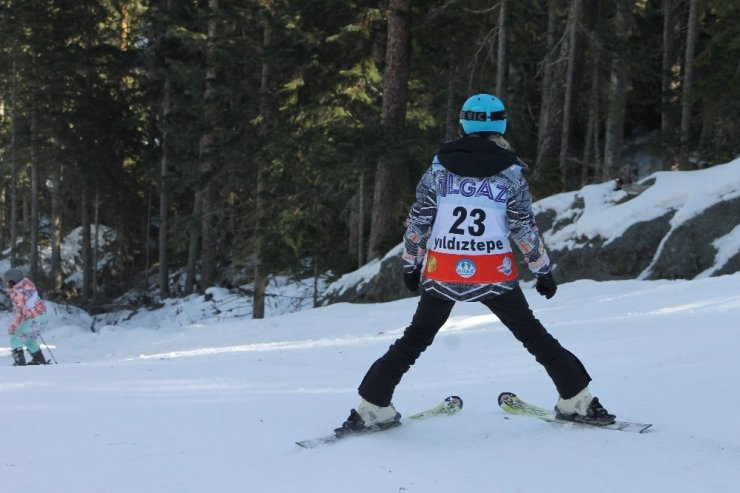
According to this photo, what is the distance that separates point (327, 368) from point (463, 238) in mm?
3212

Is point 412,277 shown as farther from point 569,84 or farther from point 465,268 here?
point 569,84

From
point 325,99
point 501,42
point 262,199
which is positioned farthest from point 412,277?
point 262,199

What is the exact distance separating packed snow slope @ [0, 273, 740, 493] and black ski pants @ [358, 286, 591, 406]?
0.25 metres

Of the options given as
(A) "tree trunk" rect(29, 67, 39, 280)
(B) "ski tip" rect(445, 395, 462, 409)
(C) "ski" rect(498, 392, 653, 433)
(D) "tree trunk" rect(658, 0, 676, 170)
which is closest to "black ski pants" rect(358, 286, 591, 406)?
(C) "ski" rect(498, 392, 653, 433)

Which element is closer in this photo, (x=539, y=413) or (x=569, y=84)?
(x=539, y=413)

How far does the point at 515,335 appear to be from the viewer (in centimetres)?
389

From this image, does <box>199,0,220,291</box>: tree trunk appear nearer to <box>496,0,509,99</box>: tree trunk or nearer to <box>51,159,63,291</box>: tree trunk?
<box>51,159,63,291</box>: tree trunk

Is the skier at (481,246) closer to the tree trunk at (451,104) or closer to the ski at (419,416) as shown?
the ski at (419,416)

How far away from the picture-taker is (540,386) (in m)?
5.07

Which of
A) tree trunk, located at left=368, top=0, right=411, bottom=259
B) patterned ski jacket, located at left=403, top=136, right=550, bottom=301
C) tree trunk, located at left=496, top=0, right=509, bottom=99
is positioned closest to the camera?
patterned ski jacket, located at left=403, top=136, right=550, bottom=301

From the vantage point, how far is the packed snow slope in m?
3.33

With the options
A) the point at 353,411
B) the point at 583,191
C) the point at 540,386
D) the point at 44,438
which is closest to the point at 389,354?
the point at 353,411

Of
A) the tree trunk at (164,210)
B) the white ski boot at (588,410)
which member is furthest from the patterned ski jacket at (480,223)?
the tree trunk at (164,210)

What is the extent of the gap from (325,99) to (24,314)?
8331mm
